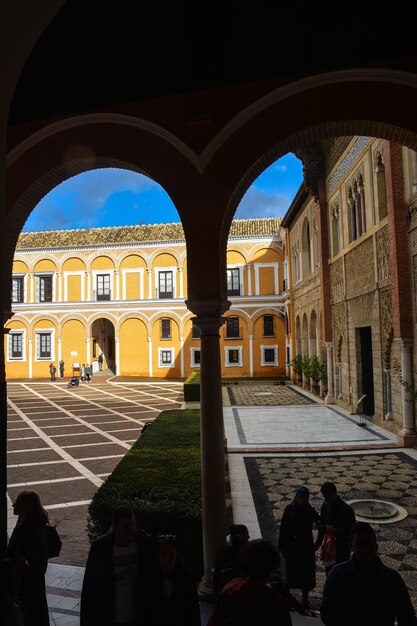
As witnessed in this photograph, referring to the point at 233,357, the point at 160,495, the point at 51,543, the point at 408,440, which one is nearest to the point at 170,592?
the point at 51,543

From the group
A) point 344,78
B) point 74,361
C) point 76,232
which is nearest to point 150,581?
point 344,78

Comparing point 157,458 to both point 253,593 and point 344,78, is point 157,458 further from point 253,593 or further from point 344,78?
point 344,78

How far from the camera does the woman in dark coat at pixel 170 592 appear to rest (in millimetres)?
2684

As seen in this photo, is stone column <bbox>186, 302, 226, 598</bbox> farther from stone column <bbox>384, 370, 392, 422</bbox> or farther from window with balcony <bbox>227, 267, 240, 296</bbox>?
window with balcony <bbox>227, 267, 240, 296</bbox>

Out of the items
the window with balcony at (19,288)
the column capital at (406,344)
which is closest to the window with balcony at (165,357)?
the window with balcony at (19,288)

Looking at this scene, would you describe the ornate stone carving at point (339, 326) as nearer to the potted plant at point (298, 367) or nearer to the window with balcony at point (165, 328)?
the potted plant at point (298, 367)

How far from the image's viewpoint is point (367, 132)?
4777mm

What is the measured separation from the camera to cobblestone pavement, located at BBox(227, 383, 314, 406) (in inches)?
762

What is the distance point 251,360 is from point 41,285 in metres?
16.5

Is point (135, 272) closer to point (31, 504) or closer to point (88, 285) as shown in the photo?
point (88, 285)

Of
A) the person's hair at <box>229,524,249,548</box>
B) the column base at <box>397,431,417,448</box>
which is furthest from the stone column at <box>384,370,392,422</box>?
the person's hair at <box>229,524,249,548</box>

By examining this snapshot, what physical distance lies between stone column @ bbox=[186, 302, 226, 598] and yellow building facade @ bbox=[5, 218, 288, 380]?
85.9 feet

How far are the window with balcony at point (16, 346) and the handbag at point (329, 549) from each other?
3322 cm

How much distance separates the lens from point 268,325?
31.8 m
